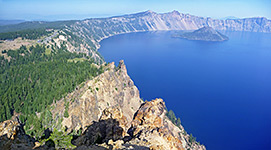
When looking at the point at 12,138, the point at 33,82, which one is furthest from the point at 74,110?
the point at 33,82

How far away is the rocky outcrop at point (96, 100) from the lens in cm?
7331

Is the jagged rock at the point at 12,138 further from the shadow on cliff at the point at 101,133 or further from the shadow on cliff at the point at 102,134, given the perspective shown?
the shadow on cliff at the point at 101,133

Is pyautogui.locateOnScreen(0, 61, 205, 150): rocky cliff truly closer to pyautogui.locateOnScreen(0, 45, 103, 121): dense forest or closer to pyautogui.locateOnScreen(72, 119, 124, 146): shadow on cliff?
pyautogui.locateOnScreen(72, 119, 124, 146): shadow on cliff

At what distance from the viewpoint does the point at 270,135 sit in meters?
118

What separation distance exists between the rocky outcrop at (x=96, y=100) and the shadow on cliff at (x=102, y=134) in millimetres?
8174

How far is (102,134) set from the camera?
4553 cm

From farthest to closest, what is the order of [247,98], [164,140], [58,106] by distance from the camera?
[247,98], [58,106], [164,140]

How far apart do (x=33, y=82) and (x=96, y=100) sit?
145 ft

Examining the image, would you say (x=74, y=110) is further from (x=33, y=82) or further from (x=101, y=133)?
(x=33, y=82)

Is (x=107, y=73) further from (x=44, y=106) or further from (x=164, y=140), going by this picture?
(x=164, y=140)

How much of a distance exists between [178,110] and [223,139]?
130ft

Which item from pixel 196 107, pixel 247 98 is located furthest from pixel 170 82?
pixel 247 98

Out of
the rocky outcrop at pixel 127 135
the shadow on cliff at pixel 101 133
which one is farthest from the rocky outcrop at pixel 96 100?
the shadow on cliff at pixel 101 133

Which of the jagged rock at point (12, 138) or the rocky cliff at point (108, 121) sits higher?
the jagged rock at point (12, 138)
